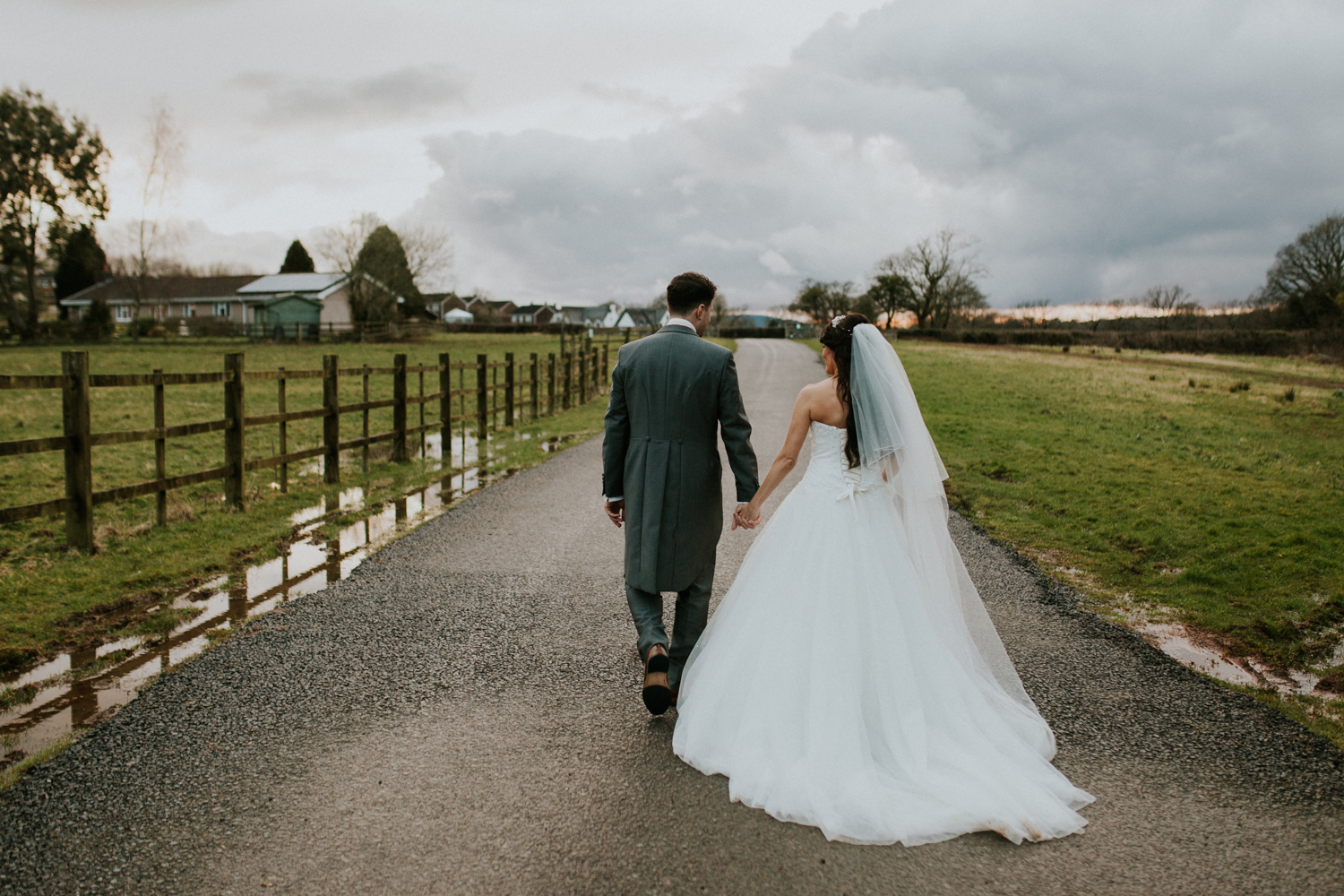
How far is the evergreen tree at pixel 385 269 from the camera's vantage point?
2034 inches

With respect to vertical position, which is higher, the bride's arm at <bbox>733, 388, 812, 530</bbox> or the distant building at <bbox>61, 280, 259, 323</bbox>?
the distant building at <bbox>61, 280, 259, 323</bbox>

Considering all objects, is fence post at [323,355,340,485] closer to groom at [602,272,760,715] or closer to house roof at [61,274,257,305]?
groom at [602,272,760,715]

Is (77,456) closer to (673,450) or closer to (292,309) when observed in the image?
(673,450)

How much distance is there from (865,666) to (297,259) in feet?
269

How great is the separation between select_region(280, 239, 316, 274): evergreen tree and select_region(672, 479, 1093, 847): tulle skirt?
81.0 metres

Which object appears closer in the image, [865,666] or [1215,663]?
[865,666]

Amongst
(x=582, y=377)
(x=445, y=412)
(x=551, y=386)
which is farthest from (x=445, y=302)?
(x=445, y=412)

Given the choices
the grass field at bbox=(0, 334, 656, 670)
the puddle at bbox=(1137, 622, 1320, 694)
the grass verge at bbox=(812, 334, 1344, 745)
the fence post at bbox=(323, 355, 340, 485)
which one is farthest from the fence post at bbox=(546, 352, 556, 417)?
the puddle at bbox=(1137, 622, 1320, 694)

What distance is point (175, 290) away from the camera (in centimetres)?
6775

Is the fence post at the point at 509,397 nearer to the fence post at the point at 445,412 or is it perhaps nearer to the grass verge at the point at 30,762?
the fence post at the point at 445,412

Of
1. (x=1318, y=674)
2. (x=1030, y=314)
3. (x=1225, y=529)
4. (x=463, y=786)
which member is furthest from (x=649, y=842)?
(x=1030, y=314)

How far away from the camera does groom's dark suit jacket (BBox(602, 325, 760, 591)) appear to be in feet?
12.3

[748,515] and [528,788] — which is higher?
[748,515]

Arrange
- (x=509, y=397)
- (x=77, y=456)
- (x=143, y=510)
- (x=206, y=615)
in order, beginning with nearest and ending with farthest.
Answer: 1. (x=206, y=615)
2. (x=77, y=456)
3. (x=143, y=510)
4. (x=509, y=397)
